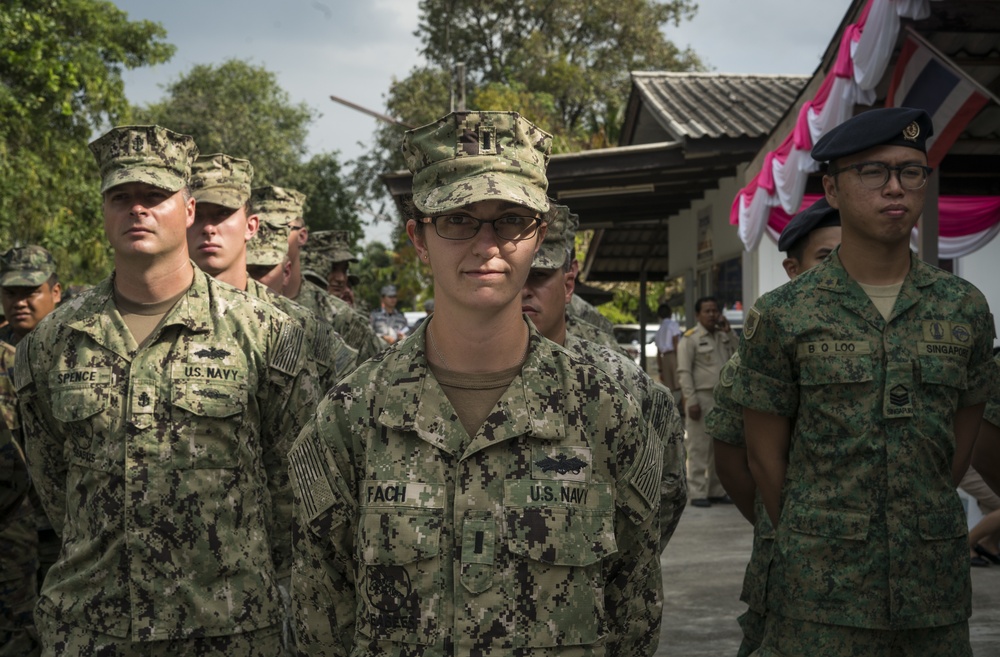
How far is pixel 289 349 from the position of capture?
3.87 metres

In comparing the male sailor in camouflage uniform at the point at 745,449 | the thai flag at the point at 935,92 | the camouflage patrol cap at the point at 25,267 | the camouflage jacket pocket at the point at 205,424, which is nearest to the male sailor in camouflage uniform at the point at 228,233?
the camouflage jacket pocket at the point at 205,424

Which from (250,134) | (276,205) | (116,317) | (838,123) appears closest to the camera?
(116,317)

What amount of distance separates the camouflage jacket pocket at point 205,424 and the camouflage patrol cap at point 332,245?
6.01 m

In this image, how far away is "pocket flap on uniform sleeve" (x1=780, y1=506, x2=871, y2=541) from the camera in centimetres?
340

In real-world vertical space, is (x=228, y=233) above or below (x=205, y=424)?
above

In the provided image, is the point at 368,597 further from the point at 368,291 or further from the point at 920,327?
the point at 368,291

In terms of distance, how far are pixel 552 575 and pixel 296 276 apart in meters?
4.69

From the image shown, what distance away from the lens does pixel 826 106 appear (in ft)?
22.7

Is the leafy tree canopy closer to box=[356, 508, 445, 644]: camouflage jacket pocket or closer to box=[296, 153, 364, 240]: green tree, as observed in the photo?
box=[296, 153, 364, 240]: green tree

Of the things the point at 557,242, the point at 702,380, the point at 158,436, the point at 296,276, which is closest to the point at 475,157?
the point at 158,436

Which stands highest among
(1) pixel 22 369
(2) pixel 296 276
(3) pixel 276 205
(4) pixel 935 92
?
(4) pixel 935 92

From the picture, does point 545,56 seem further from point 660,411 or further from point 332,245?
point 660,411

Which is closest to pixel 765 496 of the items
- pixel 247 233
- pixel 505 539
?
pixel 505 539

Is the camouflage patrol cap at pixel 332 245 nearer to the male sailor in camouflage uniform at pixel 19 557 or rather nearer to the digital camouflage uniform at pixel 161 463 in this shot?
the male sailor in camouflage uniform at pixel 19 557
